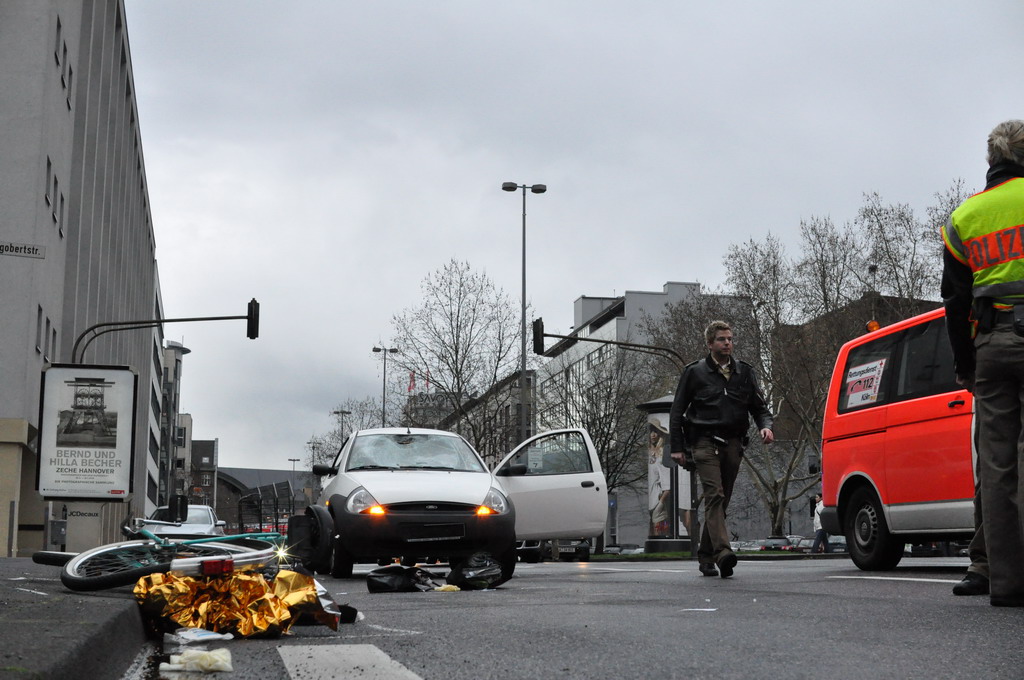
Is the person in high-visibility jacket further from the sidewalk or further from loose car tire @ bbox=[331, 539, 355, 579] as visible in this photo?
loose car tire @ bbox=[331, 539, 355, 579]

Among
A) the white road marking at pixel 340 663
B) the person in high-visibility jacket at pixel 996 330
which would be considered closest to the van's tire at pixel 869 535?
the person in high-visibility jacket at pixel 996 330

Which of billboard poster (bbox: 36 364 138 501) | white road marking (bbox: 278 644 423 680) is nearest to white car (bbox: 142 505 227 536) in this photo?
billboard poster (bbox: 36 364 138 501)

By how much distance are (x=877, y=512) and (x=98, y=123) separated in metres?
35.8

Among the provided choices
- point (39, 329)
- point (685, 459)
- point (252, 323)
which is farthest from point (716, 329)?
point (39, 329)

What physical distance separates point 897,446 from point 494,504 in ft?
11.2

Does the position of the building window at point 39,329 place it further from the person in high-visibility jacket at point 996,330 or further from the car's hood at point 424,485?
the person in high-visibility jacket at point 996,330

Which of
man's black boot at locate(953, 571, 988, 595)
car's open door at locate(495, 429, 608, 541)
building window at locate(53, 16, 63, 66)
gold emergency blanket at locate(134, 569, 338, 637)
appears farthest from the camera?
building window at locate(53, 16, 63, 66)

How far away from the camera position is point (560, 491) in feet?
48.1

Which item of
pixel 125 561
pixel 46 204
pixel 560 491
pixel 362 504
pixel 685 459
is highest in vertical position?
pixel 46 204

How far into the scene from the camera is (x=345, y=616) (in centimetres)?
607

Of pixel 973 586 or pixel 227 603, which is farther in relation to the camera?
pixel 973 586

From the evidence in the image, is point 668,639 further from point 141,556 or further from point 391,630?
point 141,556

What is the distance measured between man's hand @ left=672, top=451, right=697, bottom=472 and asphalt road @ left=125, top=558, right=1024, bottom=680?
2.66 m

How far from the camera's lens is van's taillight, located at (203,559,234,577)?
513cm
